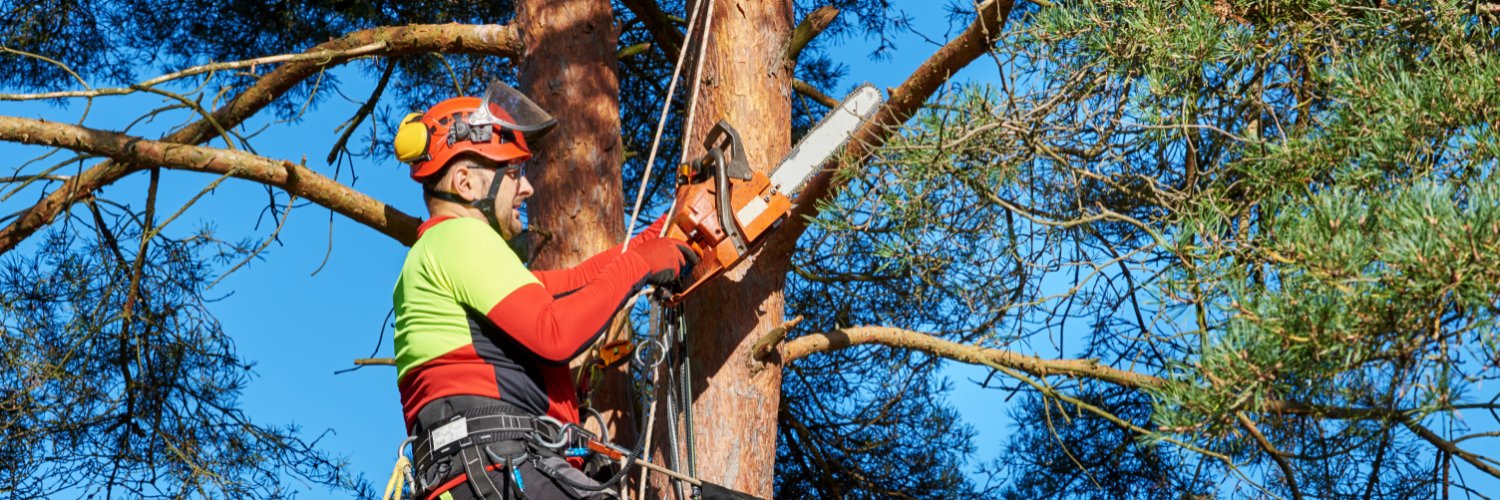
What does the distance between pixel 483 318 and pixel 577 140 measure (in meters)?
1.66

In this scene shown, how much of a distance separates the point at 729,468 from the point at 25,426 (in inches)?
131

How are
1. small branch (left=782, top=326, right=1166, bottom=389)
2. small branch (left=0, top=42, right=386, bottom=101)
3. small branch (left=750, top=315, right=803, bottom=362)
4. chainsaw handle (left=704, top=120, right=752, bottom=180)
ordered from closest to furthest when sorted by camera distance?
chainsaw handle (left=704, top=120, right=752, bottom=180) < small branch (left=750, top=315, right=803, bottom=362) < small branch (left=0, top=42, right=386, bottom=101) < small branch (left=782, top=326, right=1166, bottom=389)

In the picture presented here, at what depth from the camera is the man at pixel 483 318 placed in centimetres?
318

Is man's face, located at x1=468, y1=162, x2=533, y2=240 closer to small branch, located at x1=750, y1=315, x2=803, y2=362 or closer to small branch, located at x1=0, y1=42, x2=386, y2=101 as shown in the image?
small branch, located at x1=750, y1=315, x2=803, y2=362

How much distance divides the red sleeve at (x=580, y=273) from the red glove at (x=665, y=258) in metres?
0.07

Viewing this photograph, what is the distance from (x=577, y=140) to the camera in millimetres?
4852

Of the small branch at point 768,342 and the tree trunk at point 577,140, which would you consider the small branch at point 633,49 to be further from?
the small branch at point 768,342

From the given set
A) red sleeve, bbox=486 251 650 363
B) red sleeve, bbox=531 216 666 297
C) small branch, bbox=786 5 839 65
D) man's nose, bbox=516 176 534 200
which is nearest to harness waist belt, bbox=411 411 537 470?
red sleeve, bbox=486 251 650 363

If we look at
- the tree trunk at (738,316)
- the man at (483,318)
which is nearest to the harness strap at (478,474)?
the man at (483,318)

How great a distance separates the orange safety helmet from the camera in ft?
11.3

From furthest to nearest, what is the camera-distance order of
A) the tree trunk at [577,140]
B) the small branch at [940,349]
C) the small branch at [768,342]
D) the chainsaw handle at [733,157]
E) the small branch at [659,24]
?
1. the small branch at [659,24]
2. the tree trunk at [577,140]
3. the small branch at [940,349]
4. the small branch at [768,342]
5. the chainsaw handle at [733,157]

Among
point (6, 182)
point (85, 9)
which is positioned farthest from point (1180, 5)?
point (85, 9)

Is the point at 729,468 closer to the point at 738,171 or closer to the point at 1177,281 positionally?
the point at 738,171

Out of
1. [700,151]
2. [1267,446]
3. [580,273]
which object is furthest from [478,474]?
[1267,446]
